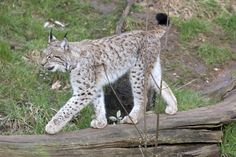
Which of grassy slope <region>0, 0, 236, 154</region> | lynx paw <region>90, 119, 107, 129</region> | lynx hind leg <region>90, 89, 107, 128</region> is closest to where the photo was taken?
lynx paw <region>90, 119, 107, 129</region>

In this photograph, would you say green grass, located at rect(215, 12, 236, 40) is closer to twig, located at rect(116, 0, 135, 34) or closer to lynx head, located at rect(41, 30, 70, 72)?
twig, located at rect(116, 0, 135, 34)

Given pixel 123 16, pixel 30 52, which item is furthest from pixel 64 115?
pixel 123 16

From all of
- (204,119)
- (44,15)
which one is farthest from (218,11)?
(204,119)

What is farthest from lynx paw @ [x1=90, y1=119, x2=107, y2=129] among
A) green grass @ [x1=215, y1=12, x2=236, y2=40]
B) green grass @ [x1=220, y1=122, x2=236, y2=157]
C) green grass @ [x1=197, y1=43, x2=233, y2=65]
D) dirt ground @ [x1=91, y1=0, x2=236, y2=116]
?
green grass @ [x1=215, y1=12, x2=236, y2=40]

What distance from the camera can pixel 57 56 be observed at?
5.05 metres

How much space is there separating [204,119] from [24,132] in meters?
1.54

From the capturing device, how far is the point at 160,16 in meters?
5.54

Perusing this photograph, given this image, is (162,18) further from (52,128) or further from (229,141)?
(52,128)

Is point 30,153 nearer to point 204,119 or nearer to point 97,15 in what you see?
point 204,119

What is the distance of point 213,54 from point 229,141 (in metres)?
2.40

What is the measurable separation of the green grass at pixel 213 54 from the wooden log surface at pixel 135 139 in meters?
2.15

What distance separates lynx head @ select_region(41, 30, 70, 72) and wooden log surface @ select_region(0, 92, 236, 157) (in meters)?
0.59

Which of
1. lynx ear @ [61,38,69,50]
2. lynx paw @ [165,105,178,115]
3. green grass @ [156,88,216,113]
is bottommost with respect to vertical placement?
green grass @ [156,88,216,113]

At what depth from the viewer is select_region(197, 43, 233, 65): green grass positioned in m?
7.57
